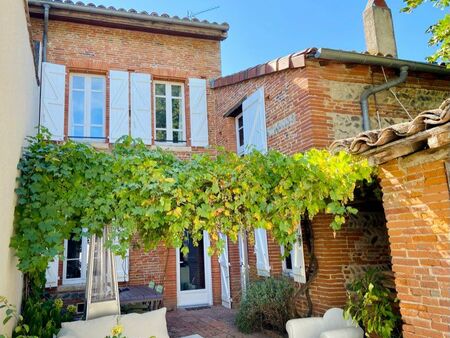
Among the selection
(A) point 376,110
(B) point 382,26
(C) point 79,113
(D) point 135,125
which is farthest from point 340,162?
(C) point 79,113

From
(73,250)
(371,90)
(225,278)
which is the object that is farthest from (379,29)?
(73,250)

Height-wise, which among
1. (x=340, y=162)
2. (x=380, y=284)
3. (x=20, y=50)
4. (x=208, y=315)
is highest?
(x=20, y=50)

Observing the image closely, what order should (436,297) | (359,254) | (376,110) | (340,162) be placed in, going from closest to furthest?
(436,297)
(340,162)
(359,254)
(376,110)

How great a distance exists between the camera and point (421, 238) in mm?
3617

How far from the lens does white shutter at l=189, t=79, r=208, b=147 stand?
372 inches

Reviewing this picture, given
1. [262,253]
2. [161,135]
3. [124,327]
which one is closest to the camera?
[124,327]

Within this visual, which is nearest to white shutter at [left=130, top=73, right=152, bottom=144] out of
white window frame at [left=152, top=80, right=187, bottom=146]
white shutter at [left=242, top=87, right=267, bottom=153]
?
white window frame at [left=152, top=80, right=187, bottom=146]

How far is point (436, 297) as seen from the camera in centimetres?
343

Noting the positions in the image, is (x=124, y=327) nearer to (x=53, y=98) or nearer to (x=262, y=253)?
(x=262, y=253)

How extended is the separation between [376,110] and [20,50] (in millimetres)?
5643

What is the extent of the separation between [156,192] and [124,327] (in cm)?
182

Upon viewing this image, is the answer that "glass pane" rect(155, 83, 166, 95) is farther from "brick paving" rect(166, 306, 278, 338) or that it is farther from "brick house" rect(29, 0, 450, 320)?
"brick paving" rect(166, 306, 278, 338)

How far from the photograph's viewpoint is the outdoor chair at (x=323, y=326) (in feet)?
14.4

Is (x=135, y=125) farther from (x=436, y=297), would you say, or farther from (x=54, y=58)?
Result: (x=436, y=297)
